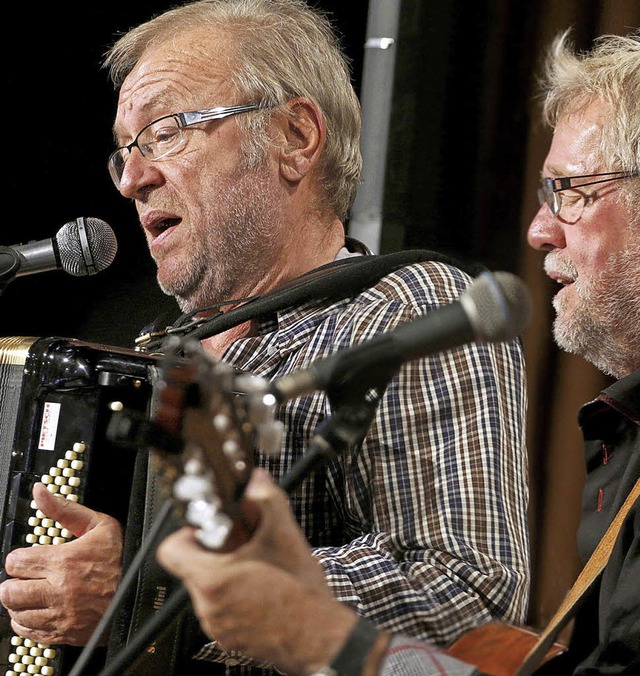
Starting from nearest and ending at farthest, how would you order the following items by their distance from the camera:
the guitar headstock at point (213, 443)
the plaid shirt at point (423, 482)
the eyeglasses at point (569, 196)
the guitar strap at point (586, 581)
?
the guitar headstock at point (213, 443) < the guitar strap at point (586, 581) < the plaid shirt at point (423, 482) < the eyeglasses at point (569, 196)

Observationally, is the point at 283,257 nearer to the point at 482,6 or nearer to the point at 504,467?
the point at 504,467

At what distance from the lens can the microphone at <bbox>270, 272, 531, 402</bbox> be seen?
80cm

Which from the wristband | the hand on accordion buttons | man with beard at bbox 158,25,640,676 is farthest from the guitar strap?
the hand on accordion buttons

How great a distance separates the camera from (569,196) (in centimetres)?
190

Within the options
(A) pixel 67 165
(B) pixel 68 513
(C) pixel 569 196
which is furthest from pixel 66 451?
(A) pixel 67 165

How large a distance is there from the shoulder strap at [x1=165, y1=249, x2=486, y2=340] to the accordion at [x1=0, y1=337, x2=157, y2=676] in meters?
0.17

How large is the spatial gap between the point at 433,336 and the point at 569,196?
118 centimetres

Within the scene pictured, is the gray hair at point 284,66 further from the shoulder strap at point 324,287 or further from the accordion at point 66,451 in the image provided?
the accordion at point 66,451

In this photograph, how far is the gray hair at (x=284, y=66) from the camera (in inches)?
70.9

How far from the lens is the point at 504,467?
4.47ft

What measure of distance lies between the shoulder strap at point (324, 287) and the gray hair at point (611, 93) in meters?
0.53

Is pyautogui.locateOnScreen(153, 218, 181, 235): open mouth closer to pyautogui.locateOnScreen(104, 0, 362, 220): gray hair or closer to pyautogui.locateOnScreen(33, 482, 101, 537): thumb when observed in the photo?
pyautogui.locateOnScreen(104, 0, 362, 220): gray hair

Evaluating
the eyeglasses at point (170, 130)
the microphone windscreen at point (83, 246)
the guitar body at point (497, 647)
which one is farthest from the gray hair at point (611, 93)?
the guitar body at point (497, 647)

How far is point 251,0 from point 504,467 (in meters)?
1.11
